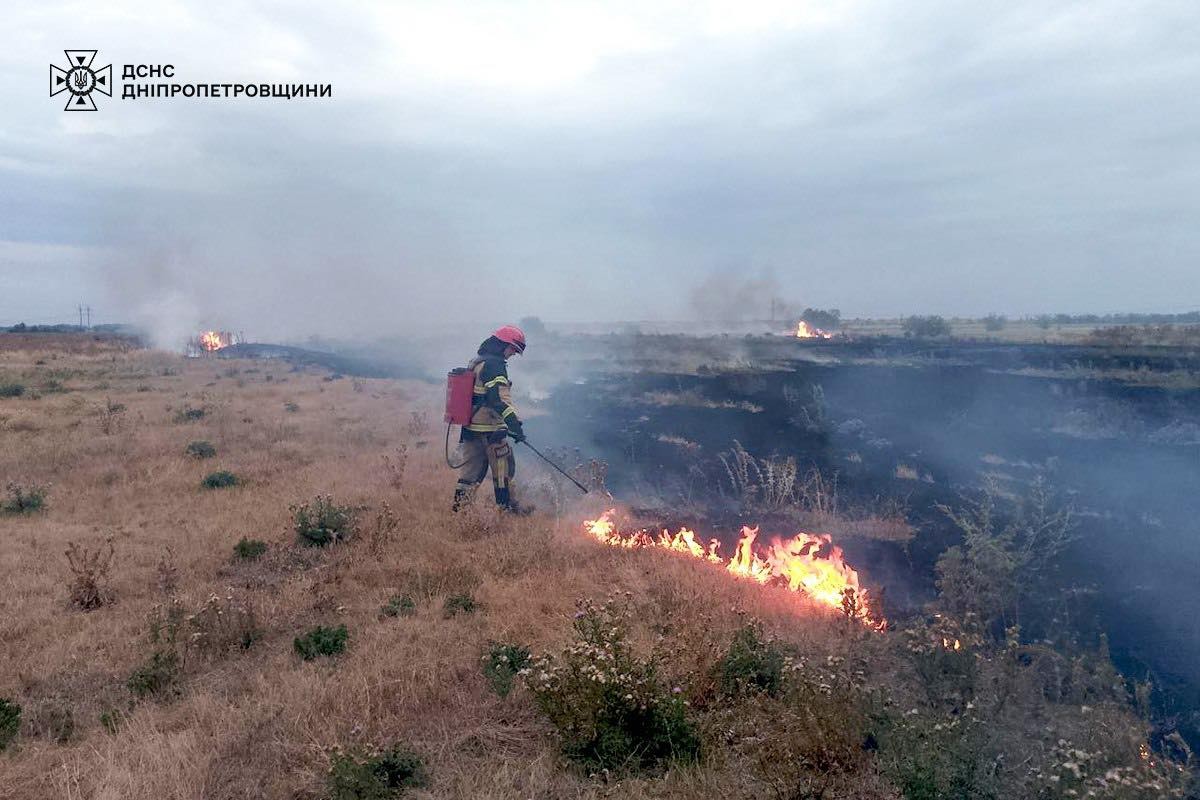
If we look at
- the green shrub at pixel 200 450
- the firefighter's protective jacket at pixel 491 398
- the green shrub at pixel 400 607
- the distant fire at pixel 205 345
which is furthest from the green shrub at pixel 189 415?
the distant fire at pixel 205 345

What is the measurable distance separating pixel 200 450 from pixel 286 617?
766 cm

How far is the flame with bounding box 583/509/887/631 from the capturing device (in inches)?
249

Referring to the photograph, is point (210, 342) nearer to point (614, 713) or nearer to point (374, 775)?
point (374, 775)

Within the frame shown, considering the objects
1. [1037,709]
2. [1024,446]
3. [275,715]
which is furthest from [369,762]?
[1024,446]

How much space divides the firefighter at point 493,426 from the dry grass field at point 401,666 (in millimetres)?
483

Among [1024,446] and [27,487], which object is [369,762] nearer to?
[27,487]

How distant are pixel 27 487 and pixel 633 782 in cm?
939

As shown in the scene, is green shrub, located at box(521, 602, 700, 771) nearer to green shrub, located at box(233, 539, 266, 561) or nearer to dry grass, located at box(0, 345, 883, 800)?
dry grass, located at box(0, 345, 883, 800)

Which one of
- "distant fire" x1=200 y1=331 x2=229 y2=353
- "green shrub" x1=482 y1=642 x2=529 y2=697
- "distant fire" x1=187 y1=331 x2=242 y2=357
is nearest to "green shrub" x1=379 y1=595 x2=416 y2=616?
"green shrub" x1=482 y1=642 x2=529 y2=697

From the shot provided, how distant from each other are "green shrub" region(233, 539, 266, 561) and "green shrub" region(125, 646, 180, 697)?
2412mm

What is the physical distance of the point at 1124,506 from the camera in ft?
34.1

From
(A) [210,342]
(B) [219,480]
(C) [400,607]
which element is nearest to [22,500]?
(B) [219,480]

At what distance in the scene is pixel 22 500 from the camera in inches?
346

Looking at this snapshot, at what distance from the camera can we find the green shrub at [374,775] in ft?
10.8
